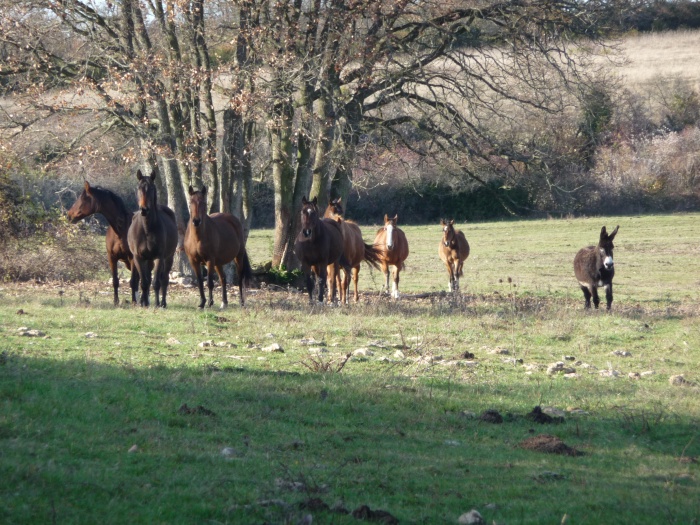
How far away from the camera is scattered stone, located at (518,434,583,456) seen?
668cm

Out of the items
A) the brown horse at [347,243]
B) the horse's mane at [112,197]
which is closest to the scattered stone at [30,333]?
the horse's mane at [112,197]

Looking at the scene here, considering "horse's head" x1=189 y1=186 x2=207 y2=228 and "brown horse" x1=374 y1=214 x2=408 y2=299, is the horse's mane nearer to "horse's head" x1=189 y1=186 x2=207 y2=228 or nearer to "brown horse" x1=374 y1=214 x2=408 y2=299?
"horse's head" x1=189 y1=186 x2=207 y2=228

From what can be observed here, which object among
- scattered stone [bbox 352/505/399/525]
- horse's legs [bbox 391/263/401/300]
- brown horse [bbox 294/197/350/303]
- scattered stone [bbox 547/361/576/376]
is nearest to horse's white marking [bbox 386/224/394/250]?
horse's legs [bbox 391/263/401/300]

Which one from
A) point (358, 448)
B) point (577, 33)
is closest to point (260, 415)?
point (358, 448)

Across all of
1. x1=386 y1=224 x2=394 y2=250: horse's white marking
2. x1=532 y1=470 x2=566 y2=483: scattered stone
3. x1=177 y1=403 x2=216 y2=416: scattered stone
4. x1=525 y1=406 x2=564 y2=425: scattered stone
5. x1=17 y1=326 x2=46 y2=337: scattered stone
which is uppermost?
x1=386 y1=224 x2=394 y2=250: horse's white marking

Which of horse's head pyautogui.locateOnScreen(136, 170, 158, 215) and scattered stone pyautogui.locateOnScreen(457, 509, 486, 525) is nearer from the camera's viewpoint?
scattered stone pyautogui.locateOnScreen(457, 509, 486, 525)

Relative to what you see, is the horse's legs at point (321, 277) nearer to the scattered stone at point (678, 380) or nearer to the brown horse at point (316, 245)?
the brown horse at point (316, 245)

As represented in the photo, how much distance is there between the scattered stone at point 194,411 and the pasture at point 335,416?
17 mm

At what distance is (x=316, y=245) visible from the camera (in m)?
18.0

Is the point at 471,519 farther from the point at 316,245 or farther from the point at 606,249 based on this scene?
the point at 606,249

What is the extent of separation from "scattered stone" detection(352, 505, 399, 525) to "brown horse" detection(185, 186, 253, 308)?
11.4 meters

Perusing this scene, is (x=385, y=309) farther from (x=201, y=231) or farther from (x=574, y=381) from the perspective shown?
(x=574, y=381)

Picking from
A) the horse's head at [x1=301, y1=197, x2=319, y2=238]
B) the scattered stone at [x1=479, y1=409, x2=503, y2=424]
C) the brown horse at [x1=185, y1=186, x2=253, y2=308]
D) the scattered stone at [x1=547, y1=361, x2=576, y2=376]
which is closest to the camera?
the scattered stone at [x1=479, y1=409, x2=503, y2=424]

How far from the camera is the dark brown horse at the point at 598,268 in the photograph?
17750 millimetres
